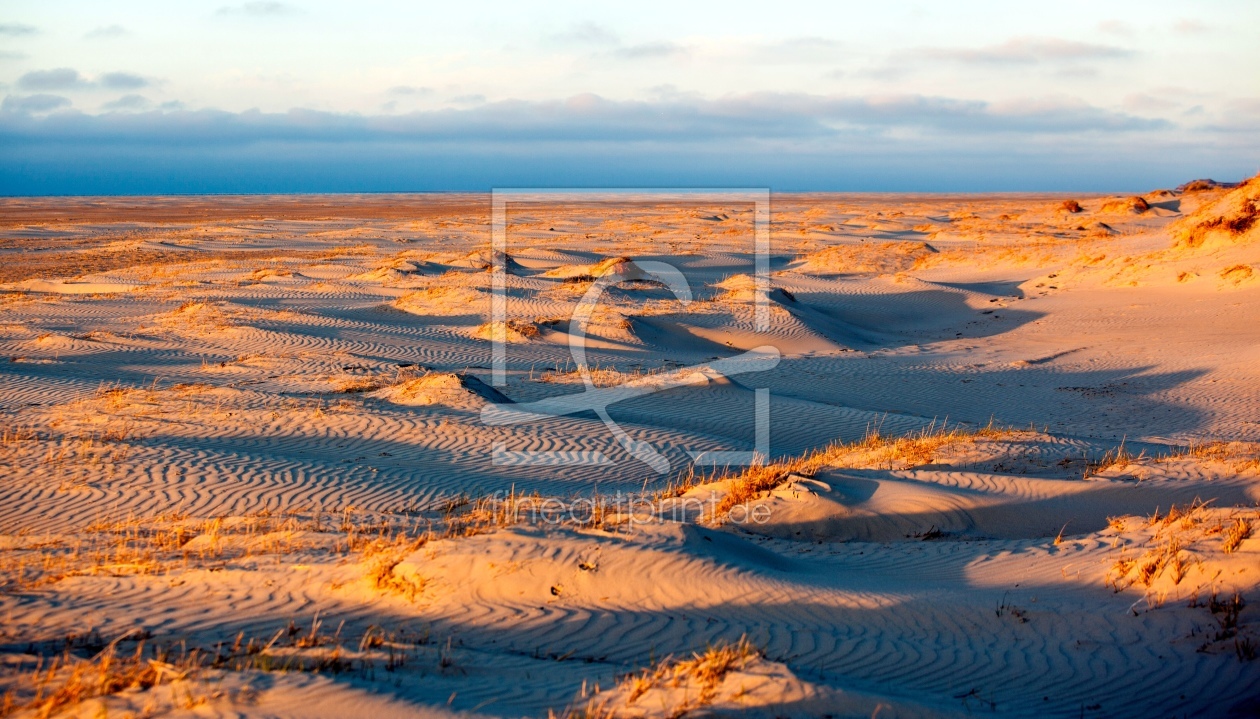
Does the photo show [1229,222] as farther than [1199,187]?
No

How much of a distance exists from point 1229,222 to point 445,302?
2169 cm

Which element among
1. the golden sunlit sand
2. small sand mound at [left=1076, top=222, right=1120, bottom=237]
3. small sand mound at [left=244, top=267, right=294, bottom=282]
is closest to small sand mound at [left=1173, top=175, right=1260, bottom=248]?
the golden sunlit sand

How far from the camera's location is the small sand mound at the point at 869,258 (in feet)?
109

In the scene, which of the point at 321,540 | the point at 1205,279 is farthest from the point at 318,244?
the point at 321,540

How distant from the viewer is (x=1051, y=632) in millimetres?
5578

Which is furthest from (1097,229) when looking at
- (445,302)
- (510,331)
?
(510,331)

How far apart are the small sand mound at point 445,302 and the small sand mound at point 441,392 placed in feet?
30.8

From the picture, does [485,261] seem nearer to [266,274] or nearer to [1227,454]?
[266,274]

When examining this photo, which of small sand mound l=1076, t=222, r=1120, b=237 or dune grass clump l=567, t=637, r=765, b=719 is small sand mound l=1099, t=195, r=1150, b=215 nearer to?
small sand mound l=1076, t=222, r=1120, b=237

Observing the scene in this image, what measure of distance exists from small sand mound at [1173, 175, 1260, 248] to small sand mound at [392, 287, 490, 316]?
2020cm

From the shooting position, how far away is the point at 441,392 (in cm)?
1298

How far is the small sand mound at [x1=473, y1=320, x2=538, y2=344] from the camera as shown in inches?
752

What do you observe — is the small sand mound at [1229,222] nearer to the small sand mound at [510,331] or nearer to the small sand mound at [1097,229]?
the small sand mound at [1097,229]
